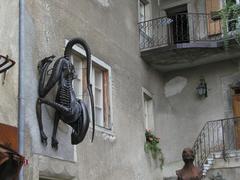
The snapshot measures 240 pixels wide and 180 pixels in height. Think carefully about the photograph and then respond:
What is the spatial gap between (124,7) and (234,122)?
14.6 feet

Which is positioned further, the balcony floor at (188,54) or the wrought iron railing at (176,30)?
the wrought iron railing at (176,30)

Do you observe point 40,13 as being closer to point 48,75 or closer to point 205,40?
point 48,75

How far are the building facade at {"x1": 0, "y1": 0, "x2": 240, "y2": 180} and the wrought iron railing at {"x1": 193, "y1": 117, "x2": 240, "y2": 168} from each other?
0.09 ft

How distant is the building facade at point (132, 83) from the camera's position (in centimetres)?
960

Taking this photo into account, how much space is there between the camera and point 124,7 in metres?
14.3

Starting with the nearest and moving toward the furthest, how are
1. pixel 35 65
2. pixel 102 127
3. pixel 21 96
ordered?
pixel 21 96
pixel 35 65
pixel 102 127

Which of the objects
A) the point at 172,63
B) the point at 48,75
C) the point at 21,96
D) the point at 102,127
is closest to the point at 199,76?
the point at 172,63

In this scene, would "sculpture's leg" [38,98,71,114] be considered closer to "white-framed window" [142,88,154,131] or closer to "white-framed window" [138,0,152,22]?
"white-framed window" [142,88,154,131]

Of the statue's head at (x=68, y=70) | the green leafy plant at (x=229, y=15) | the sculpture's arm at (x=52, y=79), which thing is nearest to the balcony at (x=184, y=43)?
the green leafy plant at (x=229, y=15)

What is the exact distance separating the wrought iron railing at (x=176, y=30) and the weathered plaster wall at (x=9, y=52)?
6.19 meters

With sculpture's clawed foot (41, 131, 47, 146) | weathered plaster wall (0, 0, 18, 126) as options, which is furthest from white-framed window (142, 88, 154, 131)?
weathered plaster wall (0, 0, 18, 126)

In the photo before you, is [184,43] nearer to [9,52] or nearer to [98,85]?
[98,85]

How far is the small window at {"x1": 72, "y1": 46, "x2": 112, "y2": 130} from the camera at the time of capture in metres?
11.5

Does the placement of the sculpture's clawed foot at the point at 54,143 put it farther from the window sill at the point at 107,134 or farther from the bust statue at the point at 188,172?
the bust statue at the point at 188,172
